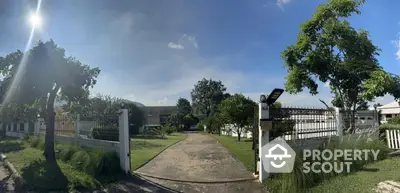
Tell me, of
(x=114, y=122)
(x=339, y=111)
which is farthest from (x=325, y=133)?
(x=114, y=122)

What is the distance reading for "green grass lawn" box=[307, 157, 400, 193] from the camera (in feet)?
16.9

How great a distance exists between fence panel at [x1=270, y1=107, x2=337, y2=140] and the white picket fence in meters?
3.04

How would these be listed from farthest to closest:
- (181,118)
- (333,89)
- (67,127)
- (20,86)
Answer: (181,118)
(67,127)
(333,89)
(20,86)

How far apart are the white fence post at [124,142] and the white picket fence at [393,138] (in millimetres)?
10055

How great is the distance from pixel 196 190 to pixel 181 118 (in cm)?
5081

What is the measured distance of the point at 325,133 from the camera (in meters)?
9.01

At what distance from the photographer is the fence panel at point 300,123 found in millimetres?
7352

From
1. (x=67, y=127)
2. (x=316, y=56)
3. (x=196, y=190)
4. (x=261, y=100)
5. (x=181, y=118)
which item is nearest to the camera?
(x=196, y=190)

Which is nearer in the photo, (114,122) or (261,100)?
(261,100)

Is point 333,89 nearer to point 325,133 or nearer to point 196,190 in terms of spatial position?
point 325,133
